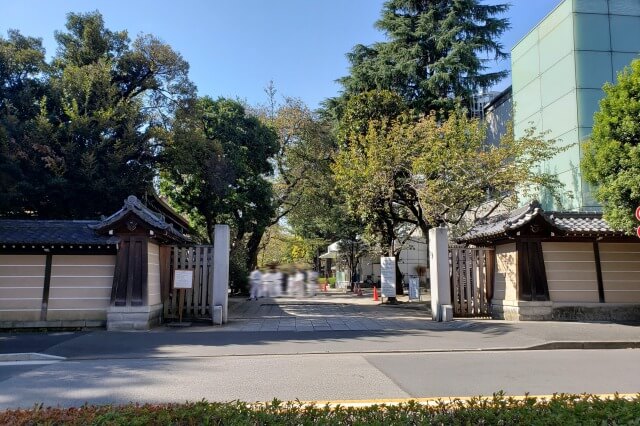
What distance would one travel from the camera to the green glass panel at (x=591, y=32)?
21219 millimetres

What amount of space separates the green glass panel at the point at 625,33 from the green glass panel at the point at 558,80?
2047mm

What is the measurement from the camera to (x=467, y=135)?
2050 centimetres

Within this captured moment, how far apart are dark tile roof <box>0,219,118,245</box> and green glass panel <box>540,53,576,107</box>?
19817 millimetres

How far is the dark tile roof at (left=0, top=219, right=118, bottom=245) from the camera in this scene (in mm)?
14031

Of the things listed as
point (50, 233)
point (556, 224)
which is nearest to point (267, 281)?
point (50, 233)

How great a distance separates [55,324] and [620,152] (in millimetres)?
16738

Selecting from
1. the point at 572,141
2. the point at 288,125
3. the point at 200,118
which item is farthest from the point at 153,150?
the point at 572,141

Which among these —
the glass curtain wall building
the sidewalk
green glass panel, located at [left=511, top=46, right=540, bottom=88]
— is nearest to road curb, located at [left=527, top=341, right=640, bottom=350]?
the sidewalk

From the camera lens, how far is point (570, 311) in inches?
604

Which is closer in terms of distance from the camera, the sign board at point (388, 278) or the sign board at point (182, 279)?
the sign board at point (182, 279)

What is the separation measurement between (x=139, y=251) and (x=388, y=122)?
1397 centimetres

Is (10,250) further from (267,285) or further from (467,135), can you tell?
(467,135)

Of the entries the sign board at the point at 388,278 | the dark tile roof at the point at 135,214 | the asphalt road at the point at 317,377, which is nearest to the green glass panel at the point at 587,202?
the sign board at the point at 388,278

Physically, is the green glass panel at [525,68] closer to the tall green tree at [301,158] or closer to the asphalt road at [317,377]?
the tall green tree at [301,158]
